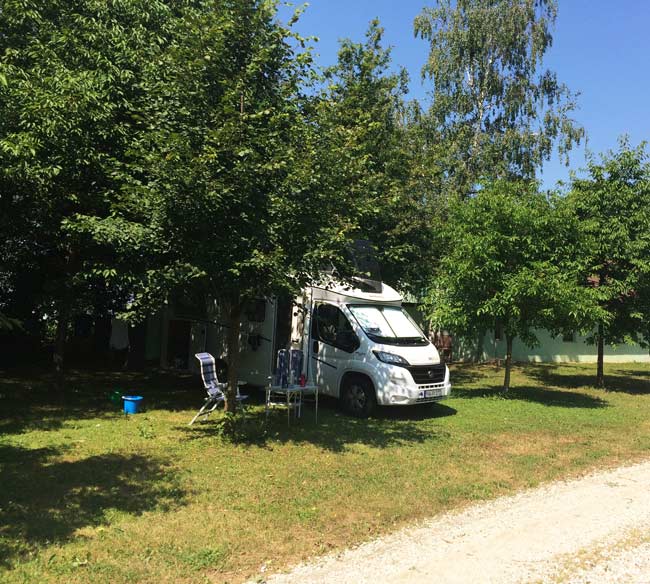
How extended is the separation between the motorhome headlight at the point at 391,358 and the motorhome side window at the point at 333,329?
1.54 ft

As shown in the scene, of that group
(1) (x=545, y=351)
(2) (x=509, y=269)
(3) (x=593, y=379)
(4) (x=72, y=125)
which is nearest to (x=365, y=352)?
(2) (x=509, y=269)

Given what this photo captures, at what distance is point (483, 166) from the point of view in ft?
75.3

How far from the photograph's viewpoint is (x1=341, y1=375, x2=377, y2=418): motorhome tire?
977 cm

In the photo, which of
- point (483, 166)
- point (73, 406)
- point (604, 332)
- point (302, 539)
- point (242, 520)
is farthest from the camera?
point (483, 166)

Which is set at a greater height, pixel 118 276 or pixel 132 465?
pixel 118 276

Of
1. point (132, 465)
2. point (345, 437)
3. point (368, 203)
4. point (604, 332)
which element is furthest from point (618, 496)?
point (604, 332)

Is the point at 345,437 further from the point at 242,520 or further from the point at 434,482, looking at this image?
the point at 242,520

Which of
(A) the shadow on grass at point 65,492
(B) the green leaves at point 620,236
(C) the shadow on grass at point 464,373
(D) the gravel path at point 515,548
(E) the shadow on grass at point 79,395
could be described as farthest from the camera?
(C) the shadow on grass at point 464,373

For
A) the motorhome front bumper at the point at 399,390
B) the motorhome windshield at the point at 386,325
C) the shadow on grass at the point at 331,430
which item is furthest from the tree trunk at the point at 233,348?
the motorhome windshield at the point at 386,325

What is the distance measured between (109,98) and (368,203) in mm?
4447

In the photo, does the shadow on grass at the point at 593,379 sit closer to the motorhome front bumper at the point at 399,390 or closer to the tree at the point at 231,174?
the motorhome front bumper at the point at 399,390

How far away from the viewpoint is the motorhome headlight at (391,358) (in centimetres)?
959

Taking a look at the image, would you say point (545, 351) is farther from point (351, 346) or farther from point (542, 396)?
point (351, 346)

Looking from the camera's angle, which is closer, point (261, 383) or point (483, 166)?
point (261, 383)
